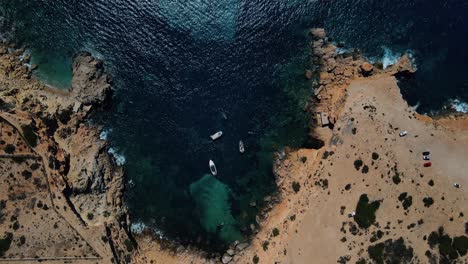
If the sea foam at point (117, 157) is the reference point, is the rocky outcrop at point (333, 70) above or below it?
above

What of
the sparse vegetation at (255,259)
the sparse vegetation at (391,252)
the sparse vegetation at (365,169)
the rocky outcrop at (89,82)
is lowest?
the sparse vegetation at (255,259)

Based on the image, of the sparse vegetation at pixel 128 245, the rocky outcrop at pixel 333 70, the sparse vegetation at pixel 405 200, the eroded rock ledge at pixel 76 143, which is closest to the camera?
the eroded rock ledge at pixel 76 143

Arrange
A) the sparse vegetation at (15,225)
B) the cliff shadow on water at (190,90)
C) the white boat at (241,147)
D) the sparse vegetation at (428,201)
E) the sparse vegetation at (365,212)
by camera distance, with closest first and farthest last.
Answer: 1. the sparse vegetation at (15,225)
2. the sparse vegetation at (428,201)
3. the sparse vegetation at (365,212)
4. the cliff shadow on water at (190,90)
5. the white boat at (241,147)

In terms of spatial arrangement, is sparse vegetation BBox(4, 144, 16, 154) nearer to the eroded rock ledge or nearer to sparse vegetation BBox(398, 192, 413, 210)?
the eroded rock ledge

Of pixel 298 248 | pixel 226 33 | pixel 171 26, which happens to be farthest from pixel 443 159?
pixel 171 26

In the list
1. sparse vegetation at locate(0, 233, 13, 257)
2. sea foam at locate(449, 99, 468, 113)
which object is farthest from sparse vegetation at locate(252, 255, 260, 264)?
sea foam at locate(449, 99, 468, 113)

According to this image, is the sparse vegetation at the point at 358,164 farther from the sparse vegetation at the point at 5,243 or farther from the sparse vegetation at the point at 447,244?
the sparse vegetation at the point at 5,243

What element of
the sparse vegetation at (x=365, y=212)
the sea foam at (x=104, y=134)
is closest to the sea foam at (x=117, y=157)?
the sea foam at (x=104, y=134)

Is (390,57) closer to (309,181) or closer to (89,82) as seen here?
(309,181)
